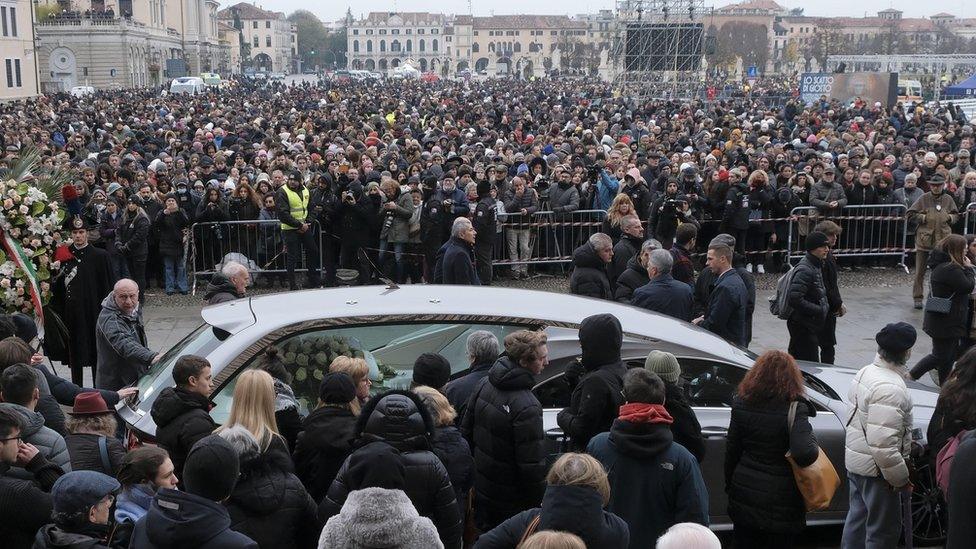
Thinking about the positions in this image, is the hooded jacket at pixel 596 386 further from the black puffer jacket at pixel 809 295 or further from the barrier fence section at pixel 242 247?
the barrier fence section at pixel 242 247

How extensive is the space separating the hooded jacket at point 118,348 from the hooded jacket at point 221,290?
0.57m

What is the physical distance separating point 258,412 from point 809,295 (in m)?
5.29

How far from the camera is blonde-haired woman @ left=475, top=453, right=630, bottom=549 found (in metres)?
3.75

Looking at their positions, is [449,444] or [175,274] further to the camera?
[175,274]

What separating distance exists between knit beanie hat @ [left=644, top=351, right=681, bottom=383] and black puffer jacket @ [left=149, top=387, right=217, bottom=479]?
2197 mm

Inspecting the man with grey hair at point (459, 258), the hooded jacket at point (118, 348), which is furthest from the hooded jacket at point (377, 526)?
the man with grey hair at point (459, 258)

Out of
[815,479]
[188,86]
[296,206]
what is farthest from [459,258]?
[188,86]

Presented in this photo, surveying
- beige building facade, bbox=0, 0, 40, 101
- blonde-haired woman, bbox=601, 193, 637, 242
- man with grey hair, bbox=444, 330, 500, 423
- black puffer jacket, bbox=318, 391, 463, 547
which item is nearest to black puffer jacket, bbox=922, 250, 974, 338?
blonde-haired woman, bbox=601, 193, 637, 242

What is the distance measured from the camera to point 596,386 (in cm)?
513

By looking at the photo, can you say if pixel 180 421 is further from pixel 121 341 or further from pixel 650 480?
pixel 121 341

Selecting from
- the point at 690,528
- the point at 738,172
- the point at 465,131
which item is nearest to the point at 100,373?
the point at 690,528

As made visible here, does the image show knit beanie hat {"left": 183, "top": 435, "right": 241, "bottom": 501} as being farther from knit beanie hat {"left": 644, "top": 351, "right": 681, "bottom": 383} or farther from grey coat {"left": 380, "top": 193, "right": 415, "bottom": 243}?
grey coat {"left": 380, "top": 193, "right": 415, "bottom": 243}

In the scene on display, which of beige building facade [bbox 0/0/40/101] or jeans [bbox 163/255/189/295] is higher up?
beige building facade [bbox 0/0/40/101]

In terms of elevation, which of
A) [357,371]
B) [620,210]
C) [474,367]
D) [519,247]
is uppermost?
[620,210]
